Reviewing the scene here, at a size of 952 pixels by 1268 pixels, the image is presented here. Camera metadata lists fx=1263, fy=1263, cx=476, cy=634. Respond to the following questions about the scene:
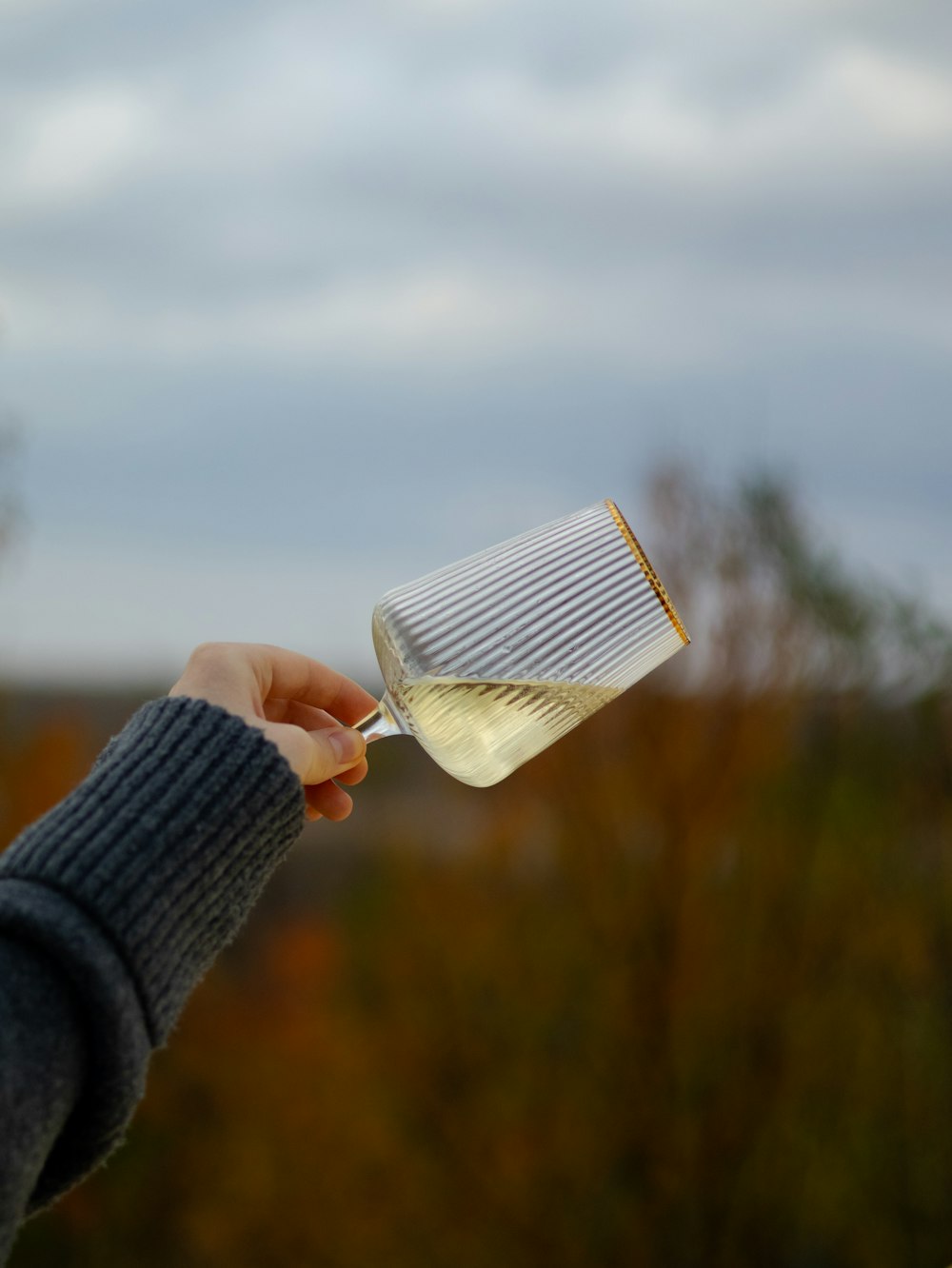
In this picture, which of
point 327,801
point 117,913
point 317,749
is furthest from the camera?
point 327,801

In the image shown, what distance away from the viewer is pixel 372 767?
5.93 m

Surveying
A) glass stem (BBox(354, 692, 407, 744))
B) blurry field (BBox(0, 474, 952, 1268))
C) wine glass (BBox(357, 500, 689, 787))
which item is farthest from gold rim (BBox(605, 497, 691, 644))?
blurry field (BBox(0, 474, 952, 1268))

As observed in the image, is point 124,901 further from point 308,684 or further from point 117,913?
point 308,684

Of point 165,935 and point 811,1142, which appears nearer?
point 165,935

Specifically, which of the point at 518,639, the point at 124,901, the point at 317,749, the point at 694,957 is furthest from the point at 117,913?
the point at 694,957

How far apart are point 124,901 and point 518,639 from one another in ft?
0.90

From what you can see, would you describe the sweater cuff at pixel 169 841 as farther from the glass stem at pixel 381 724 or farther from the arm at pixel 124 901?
the glass stem at pixel 381 724

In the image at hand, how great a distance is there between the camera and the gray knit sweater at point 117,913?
460 millimetres

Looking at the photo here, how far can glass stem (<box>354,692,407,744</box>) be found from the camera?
0.75m

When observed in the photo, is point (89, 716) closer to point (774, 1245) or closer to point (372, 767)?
point (372, 767)

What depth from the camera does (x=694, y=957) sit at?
470cm

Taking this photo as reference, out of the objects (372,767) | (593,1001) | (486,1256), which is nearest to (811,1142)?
(593,1001)

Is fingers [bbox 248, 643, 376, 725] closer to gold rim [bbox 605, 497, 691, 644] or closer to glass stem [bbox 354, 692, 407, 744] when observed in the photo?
glass stem [bbox 354, 692, 407, 744]

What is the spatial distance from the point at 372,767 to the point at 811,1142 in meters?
2.47
